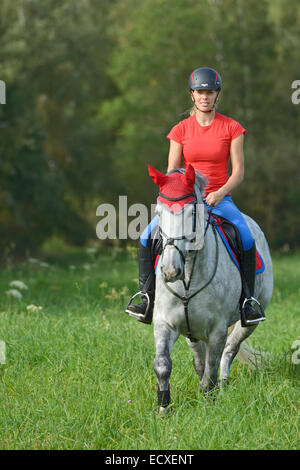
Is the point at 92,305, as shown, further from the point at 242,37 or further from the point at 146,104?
the point at 242,37

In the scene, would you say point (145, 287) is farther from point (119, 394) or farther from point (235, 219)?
point (235, 219)

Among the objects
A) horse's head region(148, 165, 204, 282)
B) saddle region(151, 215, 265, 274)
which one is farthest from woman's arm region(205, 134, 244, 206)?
horse's head region(148, 165, 204, 282)

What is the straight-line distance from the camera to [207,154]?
5.90 m

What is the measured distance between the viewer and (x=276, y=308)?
36.0ft

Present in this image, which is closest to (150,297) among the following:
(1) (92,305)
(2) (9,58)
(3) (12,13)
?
(1) (92,305)

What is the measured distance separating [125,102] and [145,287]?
2964 centimetres

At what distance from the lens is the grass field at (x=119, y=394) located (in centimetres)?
492

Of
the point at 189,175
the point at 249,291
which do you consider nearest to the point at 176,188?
the point at 189,175

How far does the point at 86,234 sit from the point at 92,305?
1865 cm

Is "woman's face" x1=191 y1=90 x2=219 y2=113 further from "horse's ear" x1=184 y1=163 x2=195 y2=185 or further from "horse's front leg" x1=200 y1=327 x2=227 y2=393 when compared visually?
"horse's front leg" x1=200 y1=327 x2=227 y2=393

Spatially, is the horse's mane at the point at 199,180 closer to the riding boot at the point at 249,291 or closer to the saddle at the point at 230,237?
the saddle at the point at 230,237

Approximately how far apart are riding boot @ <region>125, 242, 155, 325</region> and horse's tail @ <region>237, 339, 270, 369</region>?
1.43 meters

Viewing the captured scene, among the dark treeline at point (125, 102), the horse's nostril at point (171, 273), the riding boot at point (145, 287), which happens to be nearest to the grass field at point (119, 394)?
the riding boot at point (145, 287)

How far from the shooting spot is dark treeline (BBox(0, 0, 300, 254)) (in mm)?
24953
